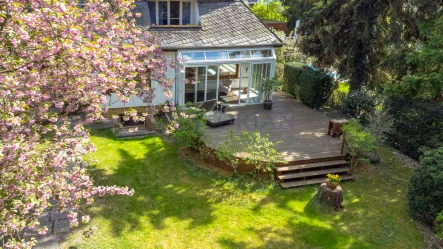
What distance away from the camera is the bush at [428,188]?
28.2 feet

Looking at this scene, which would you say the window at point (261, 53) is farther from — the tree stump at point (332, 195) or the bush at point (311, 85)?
the tree stump at point (332, 195)

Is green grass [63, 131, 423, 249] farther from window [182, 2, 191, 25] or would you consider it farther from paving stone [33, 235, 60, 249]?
window [182, 2, 191, 25]

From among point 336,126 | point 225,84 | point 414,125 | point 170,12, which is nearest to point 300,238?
point 336,126

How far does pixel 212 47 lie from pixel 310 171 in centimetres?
736

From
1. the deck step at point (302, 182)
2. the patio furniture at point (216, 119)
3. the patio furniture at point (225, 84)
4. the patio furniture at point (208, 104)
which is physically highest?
the patio furniture at point (225, 84)

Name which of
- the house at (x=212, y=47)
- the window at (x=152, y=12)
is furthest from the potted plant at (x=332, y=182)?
the window at (x=152, y=12)

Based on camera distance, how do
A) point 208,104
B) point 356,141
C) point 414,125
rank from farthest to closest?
point 208,104 < point 414,125 < point 356,141

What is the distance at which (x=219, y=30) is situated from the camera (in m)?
16.7

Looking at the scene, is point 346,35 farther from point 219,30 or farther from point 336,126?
point 219,30

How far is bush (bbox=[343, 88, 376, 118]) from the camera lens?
1520 centimetres

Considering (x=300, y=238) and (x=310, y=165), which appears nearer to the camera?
(x=300, y=238)

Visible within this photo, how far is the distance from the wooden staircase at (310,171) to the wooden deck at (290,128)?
15cm

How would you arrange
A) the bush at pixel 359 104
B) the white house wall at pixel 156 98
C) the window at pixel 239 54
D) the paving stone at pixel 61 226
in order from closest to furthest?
the paving stone at pixel 61 226
the bush at pixel 359 104
the white house wall at pixel 156 98
the window at pixel 239 54

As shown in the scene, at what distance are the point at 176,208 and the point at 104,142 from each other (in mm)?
5182
